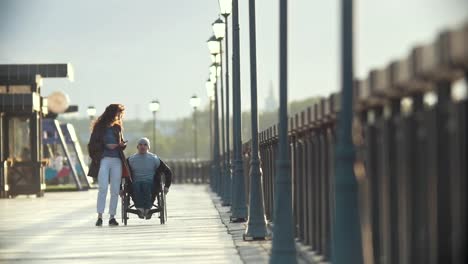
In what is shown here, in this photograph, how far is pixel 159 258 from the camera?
15.3m

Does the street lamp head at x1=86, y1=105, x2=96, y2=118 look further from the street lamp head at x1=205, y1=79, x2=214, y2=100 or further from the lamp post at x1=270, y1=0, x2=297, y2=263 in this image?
the lamp post at x1=270, y1=0, x2=297, y2=263


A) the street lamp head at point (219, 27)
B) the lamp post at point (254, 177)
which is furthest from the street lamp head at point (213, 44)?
the lamp post at point (254, 177)

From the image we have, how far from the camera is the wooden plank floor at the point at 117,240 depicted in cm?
1568

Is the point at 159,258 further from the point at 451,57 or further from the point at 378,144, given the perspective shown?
the point at 451,57

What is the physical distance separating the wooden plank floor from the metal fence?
3639 millimetres

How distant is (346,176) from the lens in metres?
10.0

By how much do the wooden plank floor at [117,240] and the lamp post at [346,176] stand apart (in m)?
4.59

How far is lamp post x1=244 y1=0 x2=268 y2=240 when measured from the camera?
1819 cm

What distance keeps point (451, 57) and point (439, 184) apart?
92cm

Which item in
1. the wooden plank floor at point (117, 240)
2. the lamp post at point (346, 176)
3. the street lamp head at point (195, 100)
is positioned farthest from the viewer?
the street lamp head at point (195, 100)

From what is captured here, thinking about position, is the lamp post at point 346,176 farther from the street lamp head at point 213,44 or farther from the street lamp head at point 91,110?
the street lamp head at point 91,110

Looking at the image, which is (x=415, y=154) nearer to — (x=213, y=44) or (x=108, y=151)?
(x=108, y=151)

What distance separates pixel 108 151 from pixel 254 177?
16.0ft

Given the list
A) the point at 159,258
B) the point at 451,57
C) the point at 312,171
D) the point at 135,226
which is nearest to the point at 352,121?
the point at 451,57
